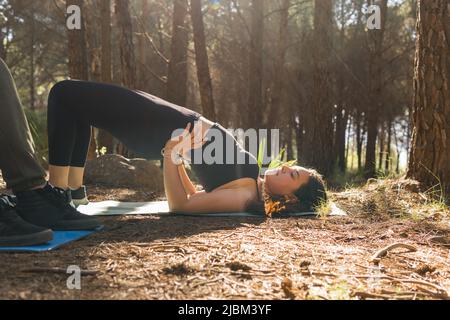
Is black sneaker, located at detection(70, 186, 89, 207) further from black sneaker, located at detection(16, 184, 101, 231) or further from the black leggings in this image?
black sneaker, located at detection(16, 184, 101, 231)

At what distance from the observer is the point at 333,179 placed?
8.73 meters

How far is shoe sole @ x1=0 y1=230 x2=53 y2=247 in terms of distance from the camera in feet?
7.93

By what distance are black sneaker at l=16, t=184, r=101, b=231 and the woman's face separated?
149 cm

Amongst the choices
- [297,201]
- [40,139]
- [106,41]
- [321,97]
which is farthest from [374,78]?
[297,201]

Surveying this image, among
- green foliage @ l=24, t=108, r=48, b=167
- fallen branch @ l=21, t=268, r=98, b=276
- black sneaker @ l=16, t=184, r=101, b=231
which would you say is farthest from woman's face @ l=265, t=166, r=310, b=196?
green foliage @ l=24, t=108, r=48, b=167

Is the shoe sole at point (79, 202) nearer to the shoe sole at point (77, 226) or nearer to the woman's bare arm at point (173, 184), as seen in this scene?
the woman's bare arm at point (173, 184)

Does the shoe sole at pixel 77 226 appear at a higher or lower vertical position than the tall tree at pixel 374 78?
lower

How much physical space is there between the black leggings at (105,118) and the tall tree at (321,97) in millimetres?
5169

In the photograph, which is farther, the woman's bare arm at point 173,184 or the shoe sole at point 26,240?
the woman's bare arm at point 173,184

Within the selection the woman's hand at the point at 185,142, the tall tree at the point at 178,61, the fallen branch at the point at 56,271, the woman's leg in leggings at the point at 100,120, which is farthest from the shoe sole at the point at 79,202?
the tall tree at the point at 178,61

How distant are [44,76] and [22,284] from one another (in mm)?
18250

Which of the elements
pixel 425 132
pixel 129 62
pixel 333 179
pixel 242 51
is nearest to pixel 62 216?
pixel 425 132

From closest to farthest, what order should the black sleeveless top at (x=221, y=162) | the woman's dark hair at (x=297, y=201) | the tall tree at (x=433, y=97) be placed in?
the black sleeveless top at (x=221, y=162)
the woman's dark hair at (x=297, y=201)
the tall tree at (x=433, y=97)

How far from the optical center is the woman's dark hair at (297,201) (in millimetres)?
3916
